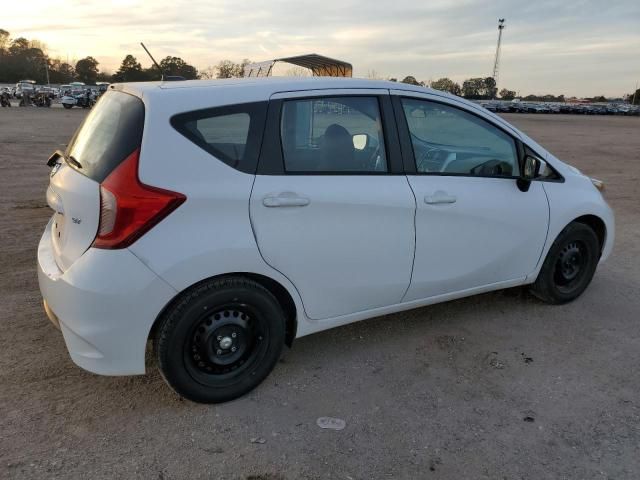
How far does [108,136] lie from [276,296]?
1263 millimetres

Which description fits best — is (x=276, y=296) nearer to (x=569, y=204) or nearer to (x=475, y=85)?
(x=569, y=204)

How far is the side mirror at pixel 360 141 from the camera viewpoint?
3.15 m

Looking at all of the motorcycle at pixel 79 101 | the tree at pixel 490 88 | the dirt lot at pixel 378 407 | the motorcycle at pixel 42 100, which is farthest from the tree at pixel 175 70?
the tree at pixel 490 88

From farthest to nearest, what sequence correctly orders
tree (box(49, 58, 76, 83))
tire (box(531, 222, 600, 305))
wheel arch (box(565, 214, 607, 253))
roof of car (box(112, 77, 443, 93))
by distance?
tree (box(49, 58, 76, 83))
wheel arch (box(565, 214, 607, 253))
tire (box(531, 222, 600, 305))
roof of car (box(112, 77, 443, 93))

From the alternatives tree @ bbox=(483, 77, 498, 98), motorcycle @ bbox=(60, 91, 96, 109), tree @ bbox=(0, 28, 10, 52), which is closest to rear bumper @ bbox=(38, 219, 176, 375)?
motorcycle @ bbox=(60, 91, 96, 109)

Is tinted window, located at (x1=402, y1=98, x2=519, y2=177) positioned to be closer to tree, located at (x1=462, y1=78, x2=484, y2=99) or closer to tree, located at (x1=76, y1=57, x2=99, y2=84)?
tree, located at (x1=462, y1=78, x2=484, y2=99)

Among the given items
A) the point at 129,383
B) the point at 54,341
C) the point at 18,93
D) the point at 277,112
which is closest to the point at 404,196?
the point at 277,112

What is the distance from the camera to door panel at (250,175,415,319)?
278 cm

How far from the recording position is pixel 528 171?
3.71 m

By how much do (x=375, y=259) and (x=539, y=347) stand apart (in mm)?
1446

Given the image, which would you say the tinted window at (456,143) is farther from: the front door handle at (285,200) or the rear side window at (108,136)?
the rear side window at (108,136)

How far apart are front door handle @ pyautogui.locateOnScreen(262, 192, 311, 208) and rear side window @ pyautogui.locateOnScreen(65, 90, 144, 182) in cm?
70

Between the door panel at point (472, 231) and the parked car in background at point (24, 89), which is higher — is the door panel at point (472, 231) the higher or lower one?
the lower one

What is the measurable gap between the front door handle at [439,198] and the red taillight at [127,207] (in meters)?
1.60
